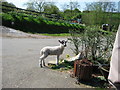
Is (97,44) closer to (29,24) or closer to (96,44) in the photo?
(96,44)

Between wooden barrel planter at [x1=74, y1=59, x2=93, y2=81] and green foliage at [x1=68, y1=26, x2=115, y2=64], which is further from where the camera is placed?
green foliage at [x1=68, y1=26, x2=115, y2=64]

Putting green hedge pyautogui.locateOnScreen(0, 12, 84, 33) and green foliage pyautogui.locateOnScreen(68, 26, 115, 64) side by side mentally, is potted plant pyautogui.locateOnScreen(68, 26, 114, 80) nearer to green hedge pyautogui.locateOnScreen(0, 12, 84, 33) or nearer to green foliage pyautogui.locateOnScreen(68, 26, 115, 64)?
green foliage pyautogui.locateOnScreen(68, 26, 115, 64)

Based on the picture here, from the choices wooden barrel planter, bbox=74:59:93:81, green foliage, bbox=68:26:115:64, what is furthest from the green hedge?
wooden barrel planter, bbox=74:59:93:81

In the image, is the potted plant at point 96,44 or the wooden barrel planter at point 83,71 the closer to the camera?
the wooden barrel planter at point 83,71

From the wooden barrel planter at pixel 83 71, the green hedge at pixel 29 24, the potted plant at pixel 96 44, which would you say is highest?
the green hedge at pixel 29 24

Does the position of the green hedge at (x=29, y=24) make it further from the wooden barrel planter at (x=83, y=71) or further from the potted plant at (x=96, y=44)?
the wooden barrel planter at (x=83, y=71)

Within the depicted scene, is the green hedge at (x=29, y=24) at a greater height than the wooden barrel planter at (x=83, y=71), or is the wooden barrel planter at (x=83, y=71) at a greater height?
the green hedge at (x=29, y=24)

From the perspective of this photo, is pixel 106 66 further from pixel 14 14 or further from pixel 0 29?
pixel 14 14

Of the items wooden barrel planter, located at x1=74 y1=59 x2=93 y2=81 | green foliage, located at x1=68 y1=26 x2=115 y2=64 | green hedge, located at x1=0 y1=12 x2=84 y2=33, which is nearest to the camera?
wooden barrel planter, located at x1=74 y1=59 x2=93 y2=81

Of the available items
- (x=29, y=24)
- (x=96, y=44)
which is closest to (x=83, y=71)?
(x=96, y=44)

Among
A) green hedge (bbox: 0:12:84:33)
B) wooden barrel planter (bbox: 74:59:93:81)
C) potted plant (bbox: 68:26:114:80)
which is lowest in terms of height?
wooden barrel planter (bbox: 74:59:93:81)

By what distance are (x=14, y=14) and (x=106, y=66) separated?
18.0 m

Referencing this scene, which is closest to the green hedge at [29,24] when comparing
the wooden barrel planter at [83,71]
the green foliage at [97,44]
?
the green foliage at [97,44]

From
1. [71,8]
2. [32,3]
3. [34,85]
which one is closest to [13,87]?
[34,85]
